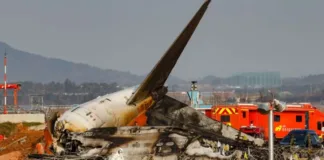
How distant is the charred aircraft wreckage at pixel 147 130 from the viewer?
71.4 feet

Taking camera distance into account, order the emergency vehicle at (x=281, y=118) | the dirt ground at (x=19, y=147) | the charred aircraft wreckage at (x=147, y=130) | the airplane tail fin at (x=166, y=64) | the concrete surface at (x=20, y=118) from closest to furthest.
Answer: the charred aircraft wreckage at (x=147, y=130), the airplane tail fin at (x=166, y=64), the dirt ground at (x=19, y=147), the emergency vehicle at (x=281, y=118), the concrete surface at (x=20, y=118)

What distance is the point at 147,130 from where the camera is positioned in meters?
22.1

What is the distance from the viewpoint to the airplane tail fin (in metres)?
26.1

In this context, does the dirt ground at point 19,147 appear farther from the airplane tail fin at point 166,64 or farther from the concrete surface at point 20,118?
the concrete surface at point 20,118

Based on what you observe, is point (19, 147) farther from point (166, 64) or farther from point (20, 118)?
point (20, 118)

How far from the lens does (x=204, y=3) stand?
25.9 meters

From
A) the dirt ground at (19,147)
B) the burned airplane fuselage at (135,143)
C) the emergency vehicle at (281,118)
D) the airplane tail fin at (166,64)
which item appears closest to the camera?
the burned airplane fuselage at (135,143)

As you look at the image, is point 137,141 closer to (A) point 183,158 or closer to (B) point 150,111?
(A) point 183,158

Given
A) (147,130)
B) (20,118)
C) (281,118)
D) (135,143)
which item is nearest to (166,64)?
(147,130)

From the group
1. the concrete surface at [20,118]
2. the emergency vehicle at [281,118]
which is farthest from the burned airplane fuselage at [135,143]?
the concrete surface at [20,118]

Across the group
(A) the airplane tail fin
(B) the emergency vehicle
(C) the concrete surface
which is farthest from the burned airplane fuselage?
(C) the concrete surface

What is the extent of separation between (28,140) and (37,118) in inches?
1058

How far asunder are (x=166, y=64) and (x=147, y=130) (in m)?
5.03

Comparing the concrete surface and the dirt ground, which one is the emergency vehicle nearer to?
the dirt ground
